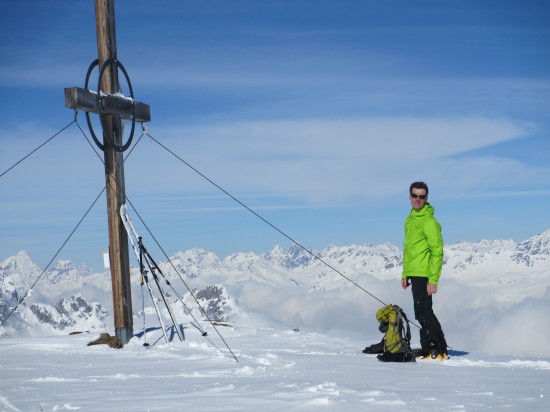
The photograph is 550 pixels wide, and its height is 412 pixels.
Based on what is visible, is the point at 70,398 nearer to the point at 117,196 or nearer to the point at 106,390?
the point at 106,390

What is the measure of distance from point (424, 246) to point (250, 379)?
3.69 meters

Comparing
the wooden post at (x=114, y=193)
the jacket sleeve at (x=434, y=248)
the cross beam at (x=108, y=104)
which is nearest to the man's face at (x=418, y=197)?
the jacket sleeve at (x=434, y=248)

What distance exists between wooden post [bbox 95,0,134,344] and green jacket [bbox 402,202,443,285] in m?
5.14

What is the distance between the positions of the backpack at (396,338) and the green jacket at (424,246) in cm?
64

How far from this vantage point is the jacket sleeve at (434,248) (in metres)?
9.93

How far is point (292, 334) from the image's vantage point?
47.1 feet

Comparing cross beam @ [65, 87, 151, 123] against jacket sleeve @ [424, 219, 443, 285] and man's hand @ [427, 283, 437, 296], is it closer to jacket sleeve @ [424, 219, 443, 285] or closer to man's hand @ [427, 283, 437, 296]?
jacket sleeve @ [424, 219, 443, 285]

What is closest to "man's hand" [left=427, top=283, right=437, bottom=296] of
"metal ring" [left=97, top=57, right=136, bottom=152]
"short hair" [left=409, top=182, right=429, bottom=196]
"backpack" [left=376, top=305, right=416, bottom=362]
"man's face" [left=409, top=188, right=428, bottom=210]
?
"backpack" [left=376, top=305, right=416, bottom=362]

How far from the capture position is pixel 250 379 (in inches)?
308

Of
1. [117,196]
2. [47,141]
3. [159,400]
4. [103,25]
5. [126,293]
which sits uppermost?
[103,25]

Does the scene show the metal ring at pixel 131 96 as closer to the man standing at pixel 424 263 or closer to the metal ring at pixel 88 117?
the metal ring at pixel 88 117

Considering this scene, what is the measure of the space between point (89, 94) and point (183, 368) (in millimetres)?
5347

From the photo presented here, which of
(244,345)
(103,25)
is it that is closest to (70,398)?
(244,345)

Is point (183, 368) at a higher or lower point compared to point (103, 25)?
lower
